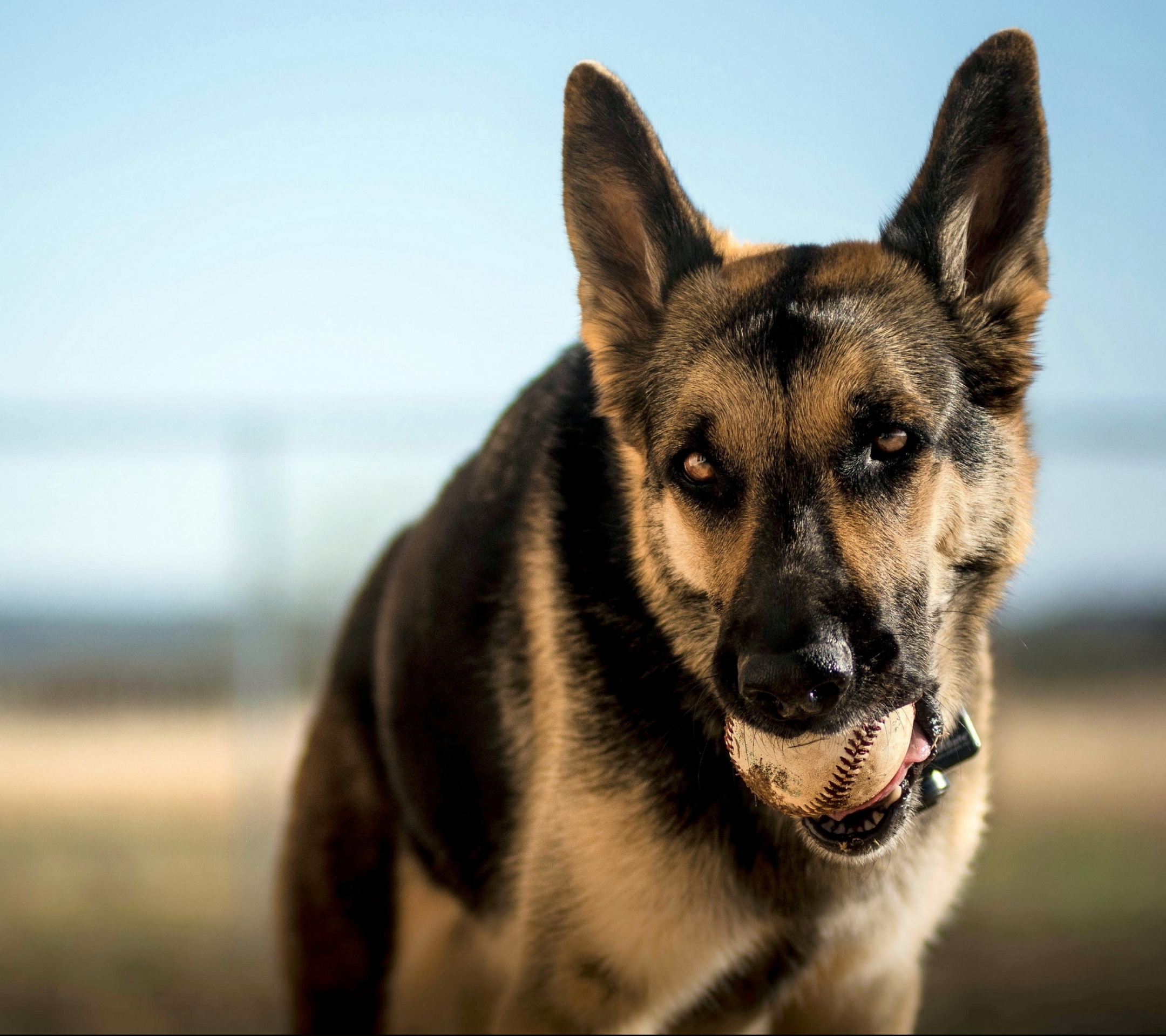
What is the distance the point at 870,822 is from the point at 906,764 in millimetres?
132

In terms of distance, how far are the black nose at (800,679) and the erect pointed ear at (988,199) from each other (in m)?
0.94

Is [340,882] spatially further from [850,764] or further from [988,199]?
[988,199]

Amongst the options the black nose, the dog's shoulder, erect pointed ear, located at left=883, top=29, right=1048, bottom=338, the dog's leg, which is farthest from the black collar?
the dog's leg

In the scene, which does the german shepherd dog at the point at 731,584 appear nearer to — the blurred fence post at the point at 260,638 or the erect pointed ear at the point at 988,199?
the erect pointed ear at the point at 988,199

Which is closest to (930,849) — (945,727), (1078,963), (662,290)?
(945,727)

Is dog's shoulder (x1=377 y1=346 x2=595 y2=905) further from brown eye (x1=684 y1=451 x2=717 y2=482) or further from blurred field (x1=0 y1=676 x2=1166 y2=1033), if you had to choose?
blurred field (x1=0 y1=676 x2=1166 y2=1033)

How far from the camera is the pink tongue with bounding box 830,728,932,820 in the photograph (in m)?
2.07

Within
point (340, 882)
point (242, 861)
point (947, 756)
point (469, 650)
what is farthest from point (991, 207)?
point (242, 861)

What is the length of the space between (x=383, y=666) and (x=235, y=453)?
338cm

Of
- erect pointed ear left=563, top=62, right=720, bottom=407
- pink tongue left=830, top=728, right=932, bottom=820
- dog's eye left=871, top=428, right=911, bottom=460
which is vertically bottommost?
pink tongue left=830, top=728, right=932, bottom=820

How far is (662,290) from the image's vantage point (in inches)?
101

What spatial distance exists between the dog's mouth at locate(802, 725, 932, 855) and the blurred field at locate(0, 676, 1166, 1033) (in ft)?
9.87

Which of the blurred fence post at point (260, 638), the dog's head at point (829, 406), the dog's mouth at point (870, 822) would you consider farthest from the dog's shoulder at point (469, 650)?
the blurred fence post at point (260, 638)

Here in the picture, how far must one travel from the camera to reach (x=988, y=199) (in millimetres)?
2367
